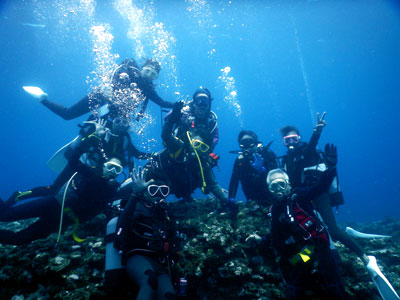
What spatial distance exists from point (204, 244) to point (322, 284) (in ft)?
8.49

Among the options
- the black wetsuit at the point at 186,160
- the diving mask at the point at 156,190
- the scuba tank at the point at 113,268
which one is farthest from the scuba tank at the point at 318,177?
the scuba tank at the point at 113,268

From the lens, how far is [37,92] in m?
8.49

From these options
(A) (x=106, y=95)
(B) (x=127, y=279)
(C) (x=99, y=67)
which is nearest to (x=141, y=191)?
(B) (x=127, y=279)

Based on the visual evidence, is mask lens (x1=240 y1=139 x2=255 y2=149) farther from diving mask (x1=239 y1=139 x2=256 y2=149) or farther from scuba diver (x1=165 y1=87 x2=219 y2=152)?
scuba diver (x1=165 y1=87 x2=219 y2=152)

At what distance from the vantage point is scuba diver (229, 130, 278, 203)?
23.5ft

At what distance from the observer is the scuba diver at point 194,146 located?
6.65 meters

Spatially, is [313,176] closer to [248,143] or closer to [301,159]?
[301,159]

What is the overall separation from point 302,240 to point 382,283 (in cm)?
185

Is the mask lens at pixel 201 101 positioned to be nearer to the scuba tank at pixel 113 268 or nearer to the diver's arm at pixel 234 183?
the diver's arm at pixel 234 183

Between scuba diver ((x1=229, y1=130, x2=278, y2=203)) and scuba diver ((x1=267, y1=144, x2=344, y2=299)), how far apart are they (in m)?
2.21

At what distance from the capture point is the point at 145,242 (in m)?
3.82

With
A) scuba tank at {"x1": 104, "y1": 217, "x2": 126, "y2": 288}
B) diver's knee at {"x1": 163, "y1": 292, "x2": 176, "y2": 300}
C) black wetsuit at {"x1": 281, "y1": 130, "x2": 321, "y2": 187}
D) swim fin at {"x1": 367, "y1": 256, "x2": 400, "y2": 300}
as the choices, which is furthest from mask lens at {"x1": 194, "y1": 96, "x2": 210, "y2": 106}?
swim fin at {"x1": 367, "y1": 256, "x2": 400, "y2": 300}

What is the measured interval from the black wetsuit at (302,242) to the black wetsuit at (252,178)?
7.59 feet

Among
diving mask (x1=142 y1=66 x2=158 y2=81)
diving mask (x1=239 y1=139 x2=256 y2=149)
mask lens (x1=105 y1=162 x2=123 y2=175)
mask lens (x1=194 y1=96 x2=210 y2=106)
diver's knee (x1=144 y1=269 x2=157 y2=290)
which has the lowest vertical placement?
diver's knee (x1=144 y1=269 x2=157 y2=290)
